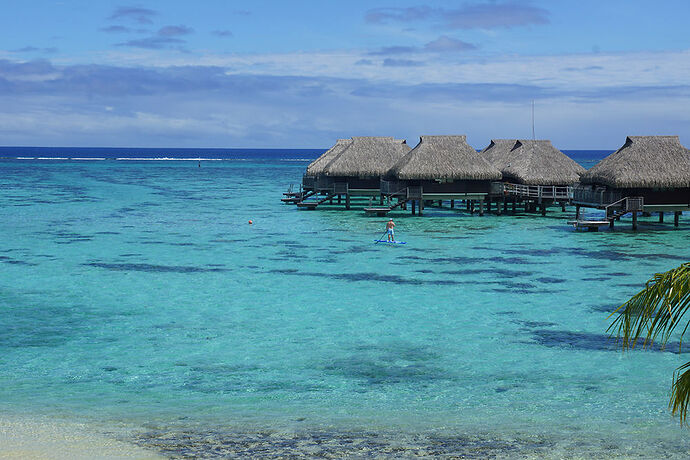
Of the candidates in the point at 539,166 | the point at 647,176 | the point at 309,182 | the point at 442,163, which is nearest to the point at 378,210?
the point at 442,163

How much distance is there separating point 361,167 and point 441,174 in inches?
304

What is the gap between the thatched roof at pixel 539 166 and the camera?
4647 cm

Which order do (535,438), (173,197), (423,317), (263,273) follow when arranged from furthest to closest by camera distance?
(173,197)
(263,273)
(423,317)
(535,438)

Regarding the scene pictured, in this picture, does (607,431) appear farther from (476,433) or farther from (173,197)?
(173,197)

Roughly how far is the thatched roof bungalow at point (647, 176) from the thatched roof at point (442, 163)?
7.63 m

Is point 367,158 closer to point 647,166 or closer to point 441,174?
point 441,174

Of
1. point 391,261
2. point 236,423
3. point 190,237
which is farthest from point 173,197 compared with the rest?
point 236,423

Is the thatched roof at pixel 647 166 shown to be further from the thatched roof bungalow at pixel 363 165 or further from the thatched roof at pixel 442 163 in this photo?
the thatched roof bungalow at pixel 363 165

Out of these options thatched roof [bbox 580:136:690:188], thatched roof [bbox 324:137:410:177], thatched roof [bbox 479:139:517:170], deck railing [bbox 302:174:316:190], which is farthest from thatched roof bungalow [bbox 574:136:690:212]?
deck railing [bbox 302:174:316:190]

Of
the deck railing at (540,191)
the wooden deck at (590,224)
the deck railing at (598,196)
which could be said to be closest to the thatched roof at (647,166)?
the deck railing at (598,196)

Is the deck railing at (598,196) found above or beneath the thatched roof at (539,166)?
beneath

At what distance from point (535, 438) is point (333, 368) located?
4.61 meters

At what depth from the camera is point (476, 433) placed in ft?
36.1

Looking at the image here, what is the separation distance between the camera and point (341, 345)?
1609cm
